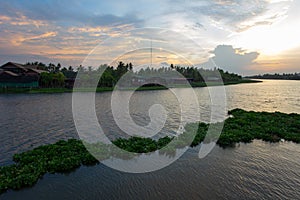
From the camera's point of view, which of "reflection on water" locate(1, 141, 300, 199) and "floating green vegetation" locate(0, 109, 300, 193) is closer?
"reflection on water" locate(1, 141, 300, 199)

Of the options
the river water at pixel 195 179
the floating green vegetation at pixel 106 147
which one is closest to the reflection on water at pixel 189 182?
the river water at pixel 195 179

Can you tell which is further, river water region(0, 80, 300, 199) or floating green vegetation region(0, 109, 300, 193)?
floating green vegetation region(0, 109, 300, 193)

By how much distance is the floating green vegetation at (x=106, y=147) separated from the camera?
10.2 m

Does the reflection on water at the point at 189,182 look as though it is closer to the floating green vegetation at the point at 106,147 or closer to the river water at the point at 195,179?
the river water at the point at 195,179

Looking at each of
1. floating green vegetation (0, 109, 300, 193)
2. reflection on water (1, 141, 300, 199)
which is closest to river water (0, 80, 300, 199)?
reflection on water (1, 141, 300, 199)

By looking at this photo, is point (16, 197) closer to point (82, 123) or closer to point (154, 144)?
point (154, 144)

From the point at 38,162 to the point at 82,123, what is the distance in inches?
421

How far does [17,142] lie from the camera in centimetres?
1549

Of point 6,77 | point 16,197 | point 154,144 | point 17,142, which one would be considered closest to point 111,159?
point 154,144

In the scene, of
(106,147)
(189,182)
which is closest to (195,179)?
(189,182)

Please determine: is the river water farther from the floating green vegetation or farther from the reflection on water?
the floating green vegetation

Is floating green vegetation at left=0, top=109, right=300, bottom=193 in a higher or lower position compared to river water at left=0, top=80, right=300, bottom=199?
higher

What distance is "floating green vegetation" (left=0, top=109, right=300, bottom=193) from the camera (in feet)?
33.5

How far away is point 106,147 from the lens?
45.7ft
